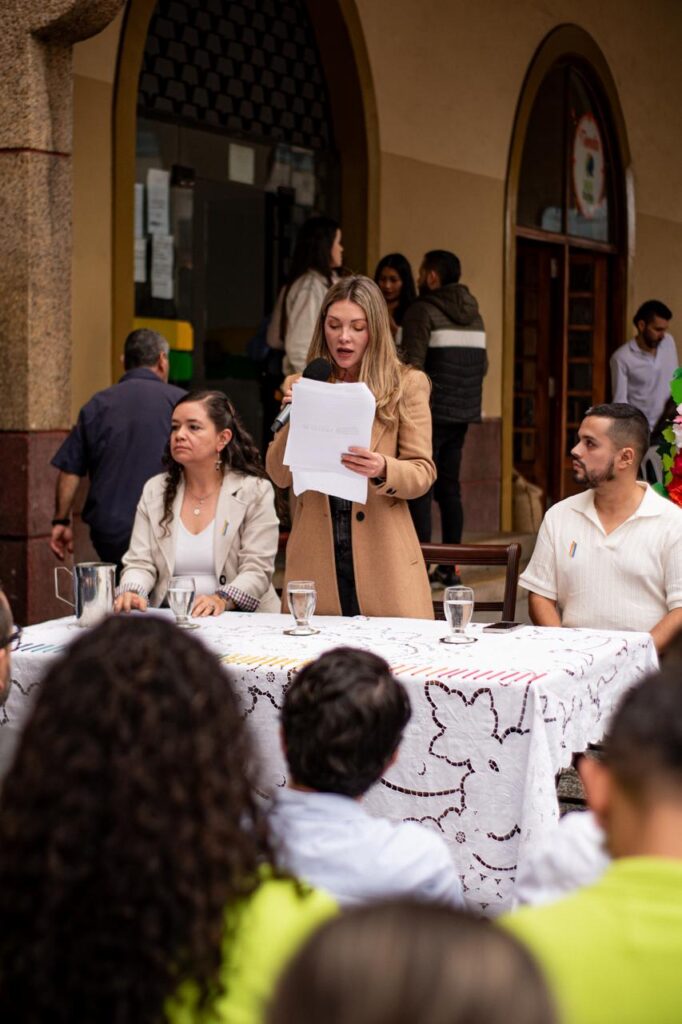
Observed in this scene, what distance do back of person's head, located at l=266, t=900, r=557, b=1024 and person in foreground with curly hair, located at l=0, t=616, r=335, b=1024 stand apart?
16.7 inches

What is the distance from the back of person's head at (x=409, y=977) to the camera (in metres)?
0.83

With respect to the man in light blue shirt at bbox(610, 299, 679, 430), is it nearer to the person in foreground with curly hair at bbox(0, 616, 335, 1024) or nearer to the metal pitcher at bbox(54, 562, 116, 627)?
the metal pitcher at bbox(54, 562, 116, 627)

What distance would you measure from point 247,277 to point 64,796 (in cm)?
686

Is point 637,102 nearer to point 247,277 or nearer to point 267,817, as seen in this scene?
point 247,277

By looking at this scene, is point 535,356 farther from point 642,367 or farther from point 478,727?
point 478,727

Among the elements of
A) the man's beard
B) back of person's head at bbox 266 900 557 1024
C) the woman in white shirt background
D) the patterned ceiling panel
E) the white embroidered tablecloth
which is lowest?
the white embroidered tablecloth

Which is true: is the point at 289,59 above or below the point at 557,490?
above

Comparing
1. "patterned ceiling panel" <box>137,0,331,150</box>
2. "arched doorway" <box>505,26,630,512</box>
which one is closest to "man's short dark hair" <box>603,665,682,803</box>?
"patterned ceiling panel" <box>137,0,331,150</box>

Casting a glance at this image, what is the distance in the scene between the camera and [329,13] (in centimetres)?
820

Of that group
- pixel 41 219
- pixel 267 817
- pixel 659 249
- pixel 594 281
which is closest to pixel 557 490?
pixel 594 281

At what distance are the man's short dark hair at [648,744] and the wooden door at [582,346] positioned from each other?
34.3 ft

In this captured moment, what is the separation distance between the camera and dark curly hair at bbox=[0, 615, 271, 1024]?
4.18 ft

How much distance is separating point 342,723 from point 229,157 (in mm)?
6148

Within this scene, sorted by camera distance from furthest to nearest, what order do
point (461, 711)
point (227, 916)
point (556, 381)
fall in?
point (556, 381) → point (461, 711) → point (227, 916)
